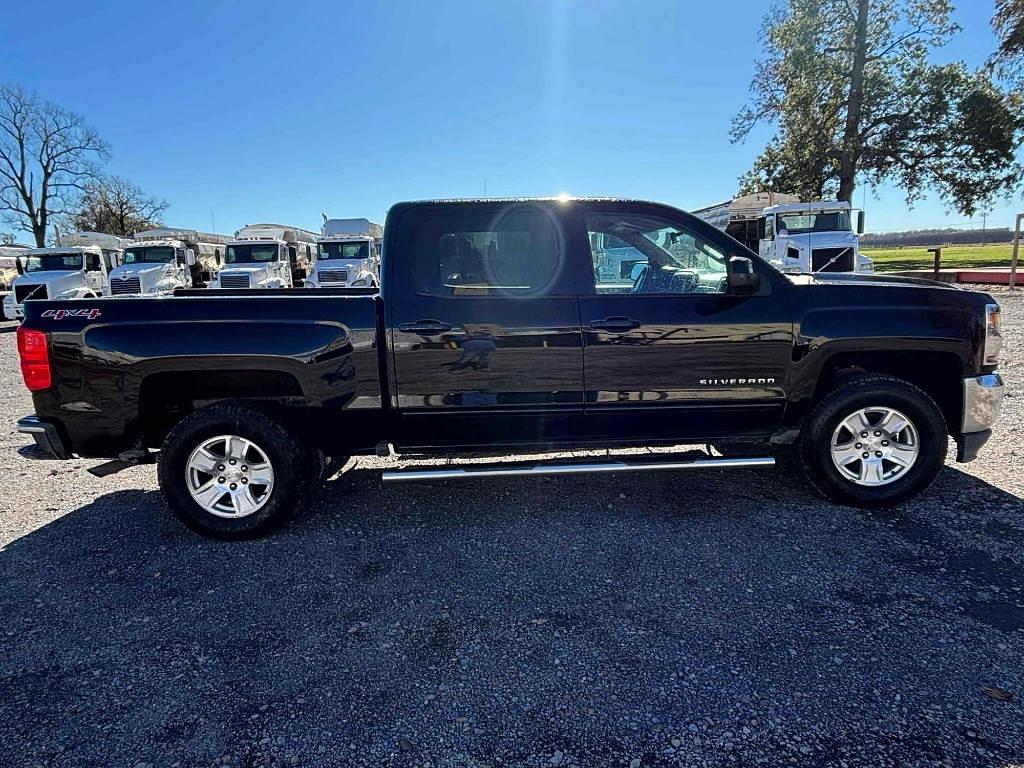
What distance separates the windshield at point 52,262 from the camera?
59.8 ft

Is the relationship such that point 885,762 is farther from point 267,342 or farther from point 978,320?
point 267,342

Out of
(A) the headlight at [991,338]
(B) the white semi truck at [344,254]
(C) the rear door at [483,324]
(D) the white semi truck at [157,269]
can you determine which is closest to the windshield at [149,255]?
(D) the white semi truck at [157,269]

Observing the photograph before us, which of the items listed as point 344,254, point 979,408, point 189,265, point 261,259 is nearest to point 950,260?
point 344,254

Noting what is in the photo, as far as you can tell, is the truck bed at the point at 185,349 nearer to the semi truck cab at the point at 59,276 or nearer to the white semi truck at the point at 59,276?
the white semi truck at the point at 59,276

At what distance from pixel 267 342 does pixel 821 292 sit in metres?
3.39

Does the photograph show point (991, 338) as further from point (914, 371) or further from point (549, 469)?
point (549, 469)

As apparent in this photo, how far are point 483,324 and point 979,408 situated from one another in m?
3.22

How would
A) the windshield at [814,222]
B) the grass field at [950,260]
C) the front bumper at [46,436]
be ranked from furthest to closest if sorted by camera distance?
the grass field at [950,260] → the windshield at [814,222] → the front bumper at [46,436]

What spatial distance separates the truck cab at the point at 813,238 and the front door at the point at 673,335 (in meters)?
15.1

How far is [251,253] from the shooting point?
65.1 ft

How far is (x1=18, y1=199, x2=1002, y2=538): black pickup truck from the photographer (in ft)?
11.8

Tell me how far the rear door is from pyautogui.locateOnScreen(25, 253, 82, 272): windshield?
1931cm

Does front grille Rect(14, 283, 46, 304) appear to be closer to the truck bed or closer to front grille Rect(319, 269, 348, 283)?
front grille Rect(319, 269, 348, 283)

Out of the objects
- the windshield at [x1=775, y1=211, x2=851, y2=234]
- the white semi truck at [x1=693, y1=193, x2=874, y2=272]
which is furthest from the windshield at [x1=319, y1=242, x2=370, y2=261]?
the windshield at [x1=775, y1=211, x2=851, y2=234]
